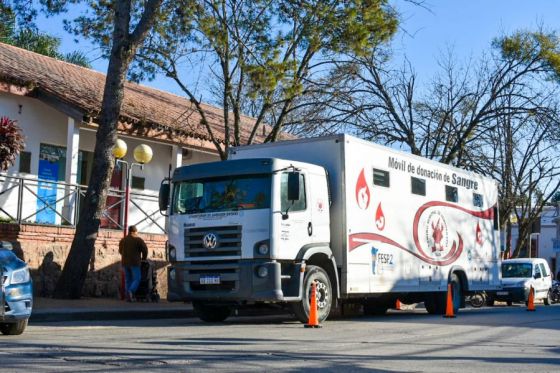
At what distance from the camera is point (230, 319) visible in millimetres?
17047

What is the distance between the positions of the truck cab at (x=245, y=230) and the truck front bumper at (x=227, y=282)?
2 centimetres

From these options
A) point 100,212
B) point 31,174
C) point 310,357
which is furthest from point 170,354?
point 31,174

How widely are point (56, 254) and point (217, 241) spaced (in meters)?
6.56

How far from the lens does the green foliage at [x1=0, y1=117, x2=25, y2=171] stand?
17469 mm

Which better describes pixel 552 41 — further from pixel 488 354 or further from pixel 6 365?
pixel 6 365

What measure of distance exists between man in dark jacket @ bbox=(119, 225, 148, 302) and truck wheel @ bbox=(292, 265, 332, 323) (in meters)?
5.43

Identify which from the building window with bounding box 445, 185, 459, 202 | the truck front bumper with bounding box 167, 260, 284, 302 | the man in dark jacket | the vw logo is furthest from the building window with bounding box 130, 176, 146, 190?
the vw logo

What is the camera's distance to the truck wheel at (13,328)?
11.4m

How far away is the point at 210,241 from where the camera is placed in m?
13.9

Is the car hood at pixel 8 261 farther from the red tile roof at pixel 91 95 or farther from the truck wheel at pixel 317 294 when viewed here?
the red tile roof at pixel 91 95

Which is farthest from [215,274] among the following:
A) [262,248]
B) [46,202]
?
[46,202]

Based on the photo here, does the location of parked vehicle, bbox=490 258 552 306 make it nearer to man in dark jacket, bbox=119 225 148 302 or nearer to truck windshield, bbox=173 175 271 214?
man in dark jacket, bbox=119 225 148 302

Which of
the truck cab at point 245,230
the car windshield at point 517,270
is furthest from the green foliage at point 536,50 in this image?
the truck cab at point 245,230

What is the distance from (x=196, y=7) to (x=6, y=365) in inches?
538
